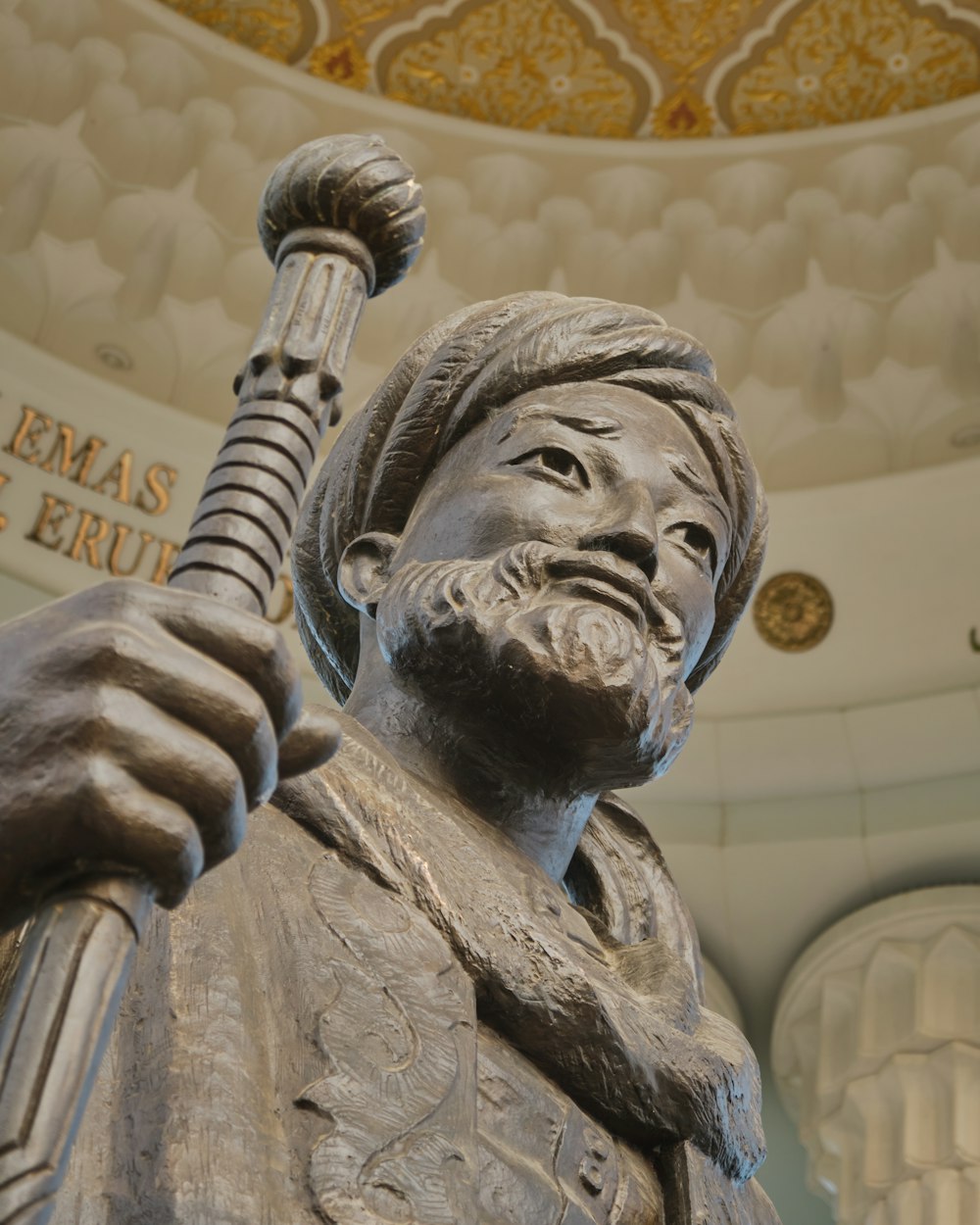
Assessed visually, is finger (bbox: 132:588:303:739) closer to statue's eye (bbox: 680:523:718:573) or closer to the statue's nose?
the statue's nose

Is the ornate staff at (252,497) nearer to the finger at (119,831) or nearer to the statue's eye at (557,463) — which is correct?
the finger at (119,831)

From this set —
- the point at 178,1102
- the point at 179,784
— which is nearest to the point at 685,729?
the point at 178,1102

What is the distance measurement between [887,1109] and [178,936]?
3.92 meters

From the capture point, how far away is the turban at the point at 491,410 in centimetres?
203

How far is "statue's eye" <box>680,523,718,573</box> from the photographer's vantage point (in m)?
1.92

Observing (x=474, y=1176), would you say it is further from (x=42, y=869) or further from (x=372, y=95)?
(x=372, y=95)

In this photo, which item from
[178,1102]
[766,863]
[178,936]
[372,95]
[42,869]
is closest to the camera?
[42,869]

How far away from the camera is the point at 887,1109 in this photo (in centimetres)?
488

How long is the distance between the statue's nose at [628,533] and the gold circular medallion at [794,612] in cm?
391

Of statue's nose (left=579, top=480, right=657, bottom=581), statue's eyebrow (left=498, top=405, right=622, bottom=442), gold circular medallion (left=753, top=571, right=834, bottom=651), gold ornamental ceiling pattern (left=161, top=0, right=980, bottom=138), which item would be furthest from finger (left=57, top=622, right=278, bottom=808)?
gold ornamental ceiling pattern (left=161, top=0, right=980, bottom=138)

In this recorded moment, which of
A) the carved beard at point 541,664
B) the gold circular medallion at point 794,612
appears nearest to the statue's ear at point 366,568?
the carved beard at point 541,664

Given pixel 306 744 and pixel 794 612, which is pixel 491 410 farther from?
pixel 794 612

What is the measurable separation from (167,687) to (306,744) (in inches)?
4.4

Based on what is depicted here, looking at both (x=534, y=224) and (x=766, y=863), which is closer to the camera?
(x=766, y=863)
